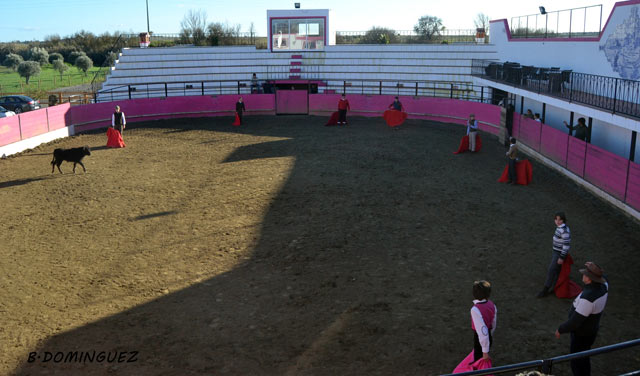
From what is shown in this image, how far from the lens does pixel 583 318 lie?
6840mm

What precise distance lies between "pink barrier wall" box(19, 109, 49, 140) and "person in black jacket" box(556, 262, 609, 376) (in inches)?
893

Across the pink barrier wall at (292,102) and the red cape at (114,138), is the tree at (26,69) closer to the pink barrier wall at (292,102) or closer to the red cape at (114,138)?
the pink barrier wall at (292,102)

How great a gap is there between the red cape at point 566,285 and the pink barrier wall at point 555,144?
10385mm

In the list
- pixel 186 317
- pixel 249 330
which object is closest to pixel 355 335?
pixel 249 330

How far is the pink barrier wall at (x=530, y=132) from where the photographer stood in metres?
22.1

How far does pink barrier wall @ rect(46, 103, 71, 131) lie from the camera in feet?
83.9

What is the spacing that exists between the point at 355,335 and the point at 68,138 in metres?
22.0

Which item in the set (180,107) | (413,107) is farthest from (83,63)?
(413,107)

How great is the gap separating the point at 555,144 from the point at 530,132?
2730 mm

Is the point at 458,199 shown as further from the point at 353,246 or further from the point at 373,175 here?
the point at 353,246

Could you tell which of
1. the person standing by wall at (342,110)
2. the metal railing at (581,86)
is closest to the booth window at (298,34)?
the person standing by wall at (342,110)

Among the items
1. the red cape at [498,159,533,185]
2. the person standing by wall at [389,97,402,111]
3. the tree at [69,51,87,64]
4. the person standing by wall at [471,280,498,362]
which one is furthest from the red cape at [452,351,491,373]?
the tree at [69,51,87,64]

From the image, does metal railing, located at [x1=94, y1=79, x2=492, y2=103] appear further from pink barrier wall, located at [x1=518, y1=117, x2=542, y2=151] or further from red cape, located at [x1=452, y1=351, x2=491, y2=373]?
red cape, located at [x1=452, y1=351, x2=491, y2=373]

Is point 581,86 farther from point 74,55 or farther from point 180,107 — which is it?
point 74,55
